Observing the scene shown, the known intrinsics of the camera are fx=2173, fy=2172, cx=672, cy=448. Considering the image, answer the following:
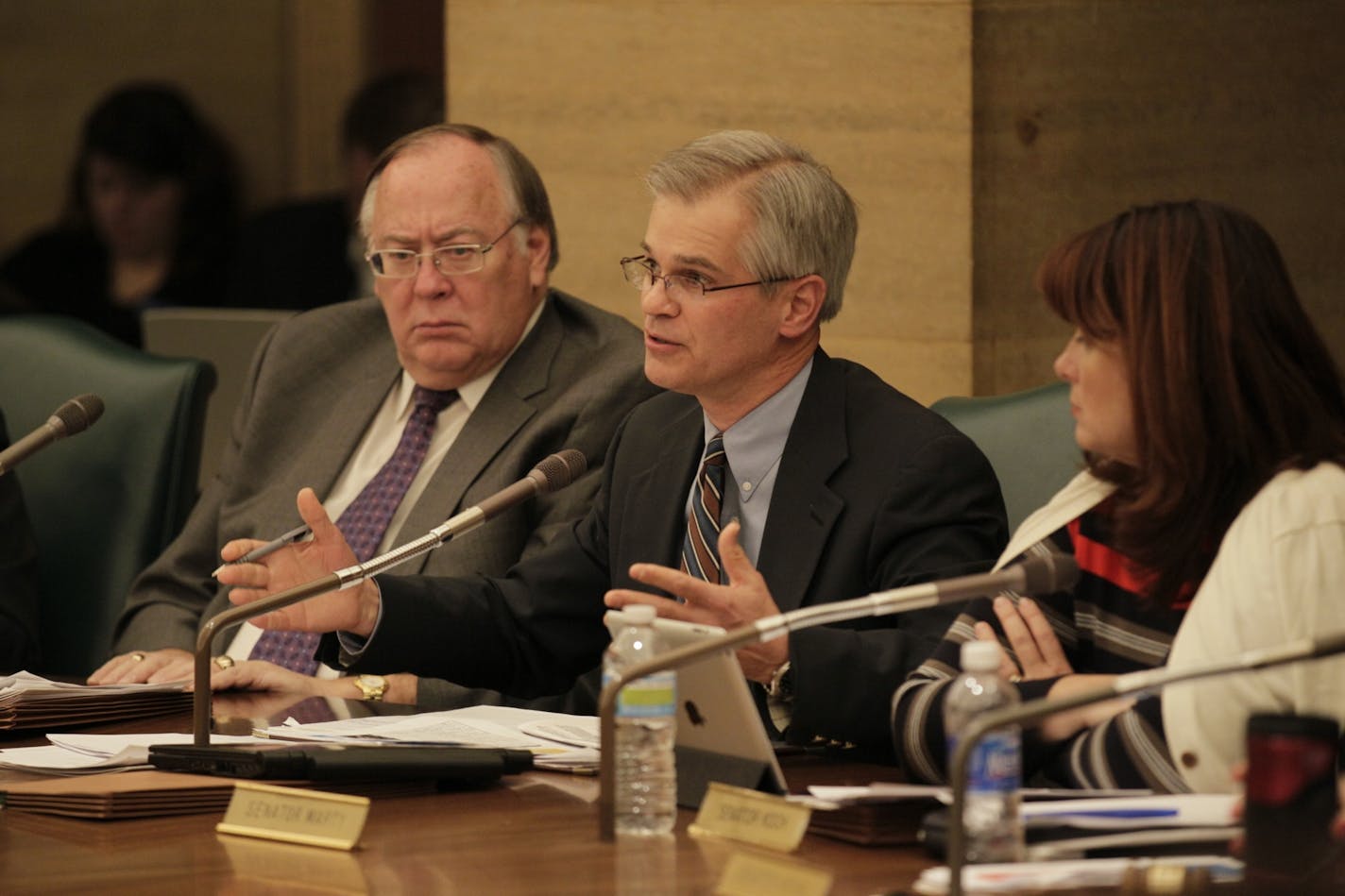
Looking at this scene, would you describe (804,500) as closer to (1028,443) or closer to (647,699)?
(1028,443)

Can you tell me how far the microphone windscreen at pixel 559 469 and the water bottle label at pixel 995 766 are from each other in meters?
0.97

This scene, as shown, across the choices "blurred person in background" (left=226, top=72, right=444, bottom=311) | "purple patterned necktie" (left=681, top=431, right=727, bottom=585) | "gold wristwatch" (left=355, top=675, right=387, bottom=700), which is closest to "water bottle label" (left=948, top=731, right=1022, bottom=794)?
"purple patterned necktie" (left=681, top=431, right=727, bottom=585)

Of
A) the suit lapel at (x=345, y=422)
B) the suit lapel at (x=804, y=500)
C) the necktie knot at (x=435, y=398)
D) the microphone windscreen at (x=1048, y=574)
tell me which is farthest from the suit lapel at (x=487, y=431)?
the microphone windscreen at (x=1048, y=574)

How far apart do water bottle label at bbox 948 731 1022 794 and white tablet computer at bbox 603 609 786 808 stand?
313mm

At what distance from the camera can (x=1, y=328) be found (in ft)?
14.1

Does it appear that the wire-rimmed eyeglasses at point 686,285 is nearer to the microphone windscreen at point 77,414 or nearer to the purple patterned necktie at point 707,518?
the purple patterned necktie at point 707,518

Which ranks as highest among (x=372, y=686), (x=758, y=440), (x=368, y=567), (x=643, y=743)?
(x=758, y=440)

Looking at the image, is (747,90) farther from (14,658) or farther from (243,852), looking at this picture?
(243,852)

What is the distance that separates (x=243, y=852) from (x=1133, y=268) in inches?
42.8

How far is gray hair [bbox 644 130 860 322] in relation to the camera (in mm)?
3016

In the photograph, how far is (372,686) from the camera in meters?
3.24

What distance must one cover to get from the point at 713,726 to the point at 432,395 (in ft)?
5.52

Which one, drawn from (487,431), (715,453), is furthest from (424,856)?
(487,431)

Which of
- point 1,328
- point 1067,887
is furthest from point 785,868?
point 1,328
